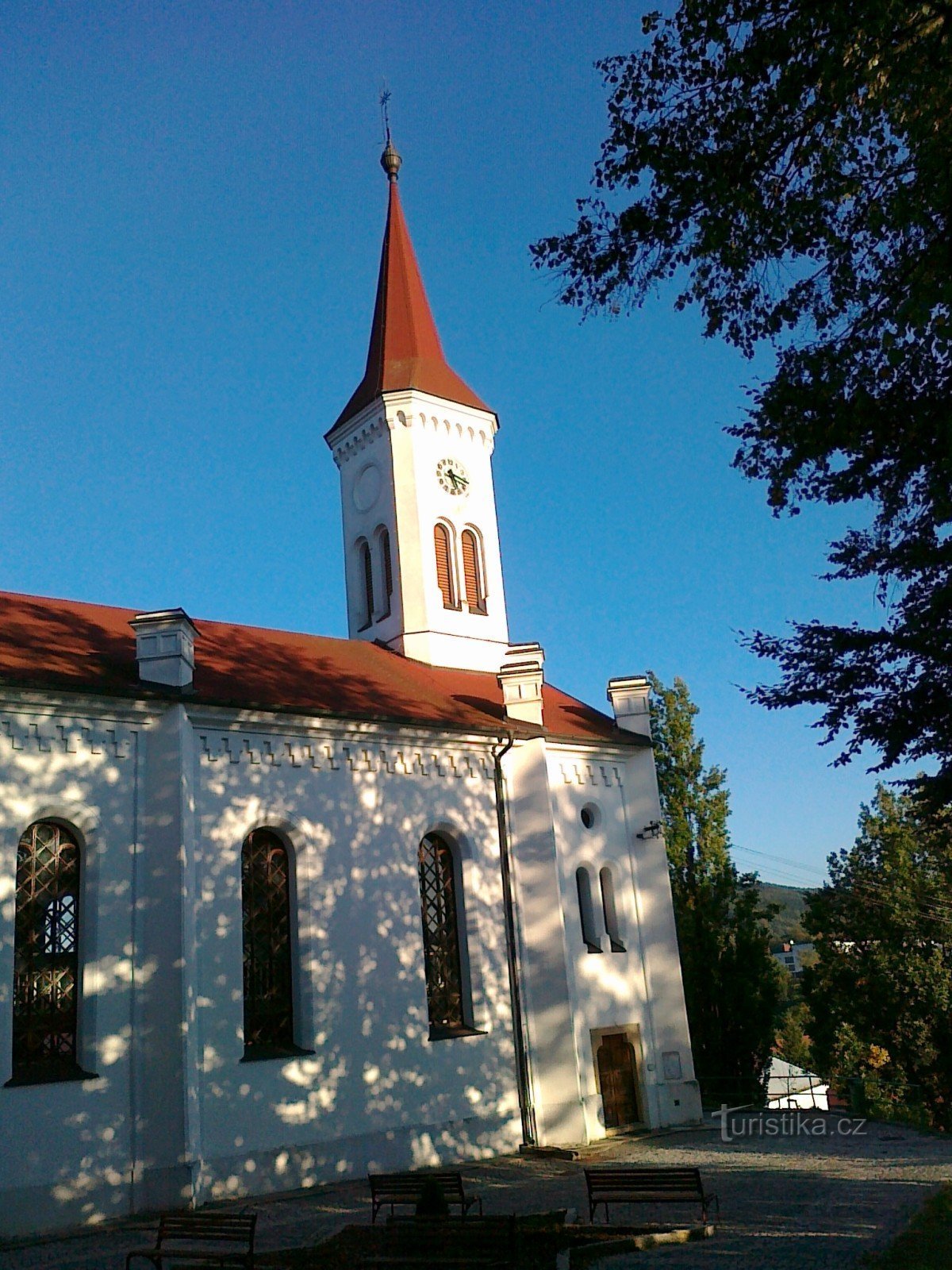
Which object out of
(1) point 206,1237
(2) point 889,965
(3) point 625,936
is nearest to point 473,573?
(3) point 625,936

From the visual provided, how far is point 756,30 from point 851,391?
299 cm

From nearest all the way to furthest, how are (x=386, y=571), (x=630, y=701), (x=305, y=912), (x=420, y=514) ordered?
(x=305, y=912) → (x=630, y=701) → (x=420, y=514) → (x=386, y=571)

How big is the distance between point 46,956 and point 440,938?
280 inches

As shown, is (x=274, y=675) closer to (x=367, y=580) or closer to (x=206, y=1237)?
(x=367, y=580)

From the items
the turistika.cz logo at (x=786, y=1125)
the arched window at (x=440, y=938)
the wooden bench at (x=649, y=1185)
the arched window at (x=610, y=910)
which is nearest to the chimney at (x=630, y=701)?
the arched window at (x=610, y=910)

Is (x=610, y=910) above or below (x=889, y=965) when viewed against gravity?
above

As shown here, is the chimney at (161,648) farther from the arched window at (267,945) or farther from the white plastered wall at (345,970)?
the arched window at (267,945)

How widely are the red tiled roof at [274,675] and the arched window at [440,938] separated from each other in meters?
2.43

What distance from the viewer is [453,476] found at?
88.6ft

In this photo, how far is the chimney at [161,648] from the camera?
642 inches

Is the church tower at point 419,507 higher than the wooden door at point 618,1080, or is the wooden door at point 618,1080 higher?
the church tower at point 419,507

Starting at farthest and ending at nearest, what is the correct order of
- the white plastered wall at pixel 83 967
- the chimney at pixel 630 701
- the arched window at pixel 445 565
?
1. the arched window at pixel 445 565
2. the chimney at pixel 630 701
3. the white plastered wall at pixel 83 967

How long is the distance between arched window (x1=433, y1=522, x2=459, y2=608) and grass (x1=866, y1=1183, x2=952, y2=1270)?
16.8 metres

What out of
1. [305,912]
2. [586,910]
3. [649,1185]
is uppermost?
[305,912]
